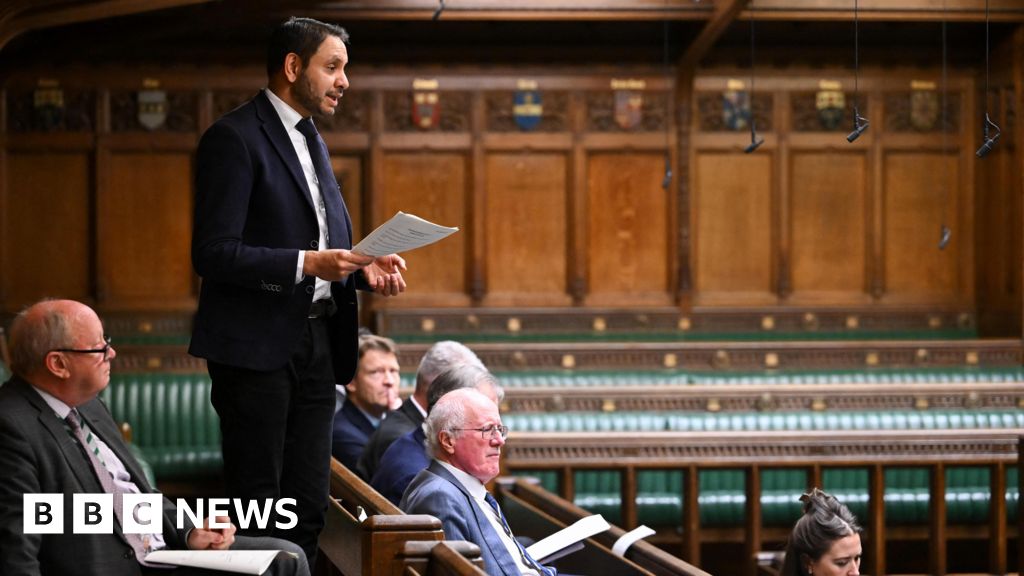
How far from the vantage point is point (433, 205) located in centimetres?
1112

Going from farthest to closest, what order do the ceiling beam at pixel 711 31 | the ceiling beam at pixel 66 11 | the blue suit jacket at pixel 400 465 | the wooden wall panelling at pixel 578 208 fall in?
the wooden wall panelling at pixel 578 208 < the ceiling beam at pixel 711 31 < the ceiling beam at pixel 66 11 < the blue suit jacket at pixel 400 465

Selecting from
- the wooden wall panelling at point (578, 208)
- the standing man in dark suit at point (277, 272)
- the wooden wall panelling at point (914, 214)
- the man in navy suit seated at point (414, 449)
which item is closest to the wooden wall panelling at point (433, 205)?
the wooden wall panelling at point (578, 208)

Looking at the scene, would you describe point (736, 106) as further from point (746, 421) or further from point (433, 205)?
point (746, 421)

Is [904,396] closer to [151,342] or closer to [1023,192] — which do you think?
[1023,192]

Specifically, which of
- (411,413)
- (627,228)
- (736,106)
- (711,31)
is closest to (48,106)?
(627,228)

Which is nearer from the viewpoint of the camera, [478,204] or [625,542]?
[625,542]

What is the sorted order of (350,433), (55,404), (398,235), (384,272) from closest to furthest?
(398,235)
(384,272)
(55,404)
(350,433)

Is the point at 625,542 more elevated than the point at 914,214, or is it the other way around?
the point at 914,214

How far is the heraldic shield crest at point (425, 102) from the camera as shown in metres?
11.0

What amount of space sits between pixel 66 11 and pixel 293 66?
6.31 metres

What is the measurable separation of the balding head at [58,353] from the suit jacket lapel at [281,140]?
2.00 feet

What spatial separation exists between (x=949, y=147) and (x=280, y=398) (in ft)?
31.0

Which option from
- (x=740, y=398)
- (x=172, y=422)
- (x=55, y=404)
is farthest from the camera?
(x=172, y=422)

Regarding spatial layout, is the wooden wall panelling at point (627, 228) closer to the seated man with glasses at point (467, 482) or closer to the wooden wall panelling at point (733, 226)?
the wooden wall panelling at point (733, 226)
